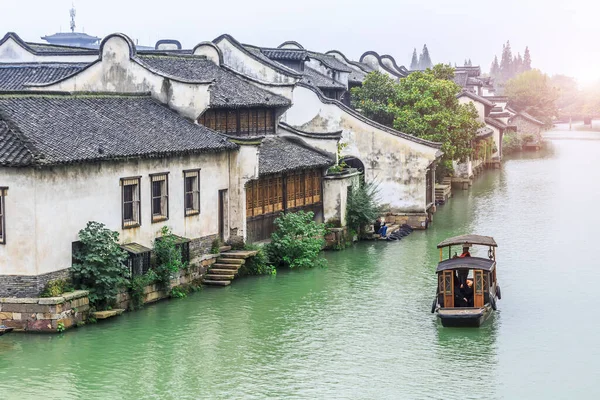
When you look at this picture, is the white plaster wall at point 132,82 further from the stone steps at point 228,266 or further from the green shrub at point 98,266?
the green shrub at point 98,266

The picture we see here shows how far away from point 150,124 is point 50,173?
6757mm

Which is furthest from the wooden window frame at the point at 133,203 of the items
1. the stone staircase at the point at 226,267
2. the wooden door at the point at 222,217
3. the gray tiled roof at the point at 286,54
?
the gray tiled roof at the point at 286,54

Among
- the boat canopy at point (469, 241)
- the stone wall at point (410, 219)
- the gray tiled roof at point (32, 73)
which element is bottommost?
the boat canopy at point (469, 241)

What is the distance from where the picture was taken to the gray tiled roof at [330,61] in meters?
65.3

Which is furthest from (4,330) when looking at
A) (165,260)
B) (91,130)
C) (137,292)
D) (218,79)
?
(218,79)

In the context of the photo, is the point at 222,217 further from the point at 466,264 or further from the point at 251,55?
the point at 251,55

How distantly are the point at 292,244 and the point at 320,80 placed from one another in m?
24.5

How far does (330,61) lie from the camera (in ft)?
229

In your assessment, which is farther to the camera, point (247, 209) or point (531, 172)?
point (531, 172)

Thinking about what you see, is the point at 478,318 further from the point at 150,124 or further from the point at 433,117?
the point at 433,117

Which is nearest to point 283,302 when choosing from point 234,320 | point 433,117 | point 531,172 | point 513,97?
point 234,320

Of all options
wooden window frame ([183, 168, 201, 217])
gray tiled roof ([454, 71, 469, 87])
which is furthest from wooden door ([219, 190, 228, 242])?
gray tiled roof ([454, 71, 469, 87])

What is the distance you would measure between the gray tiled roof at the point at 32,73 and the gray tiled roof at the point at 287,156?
8401 millimetres

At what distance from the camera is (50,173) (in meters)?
27.9
